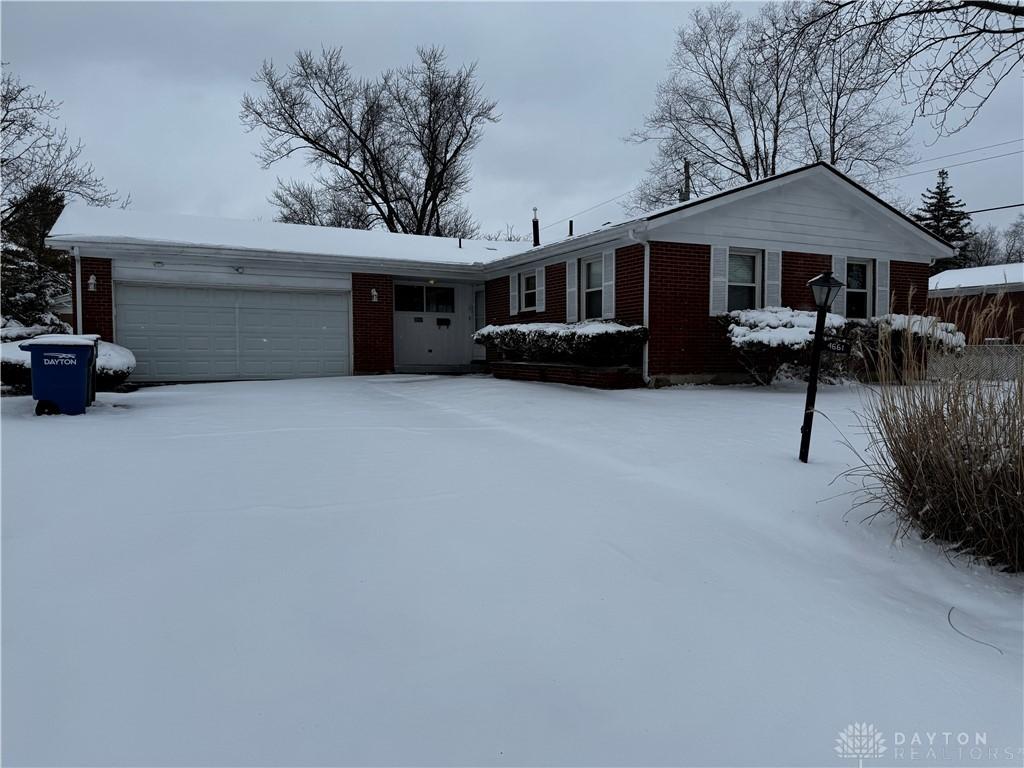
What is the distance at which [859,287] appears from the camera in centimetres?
1373

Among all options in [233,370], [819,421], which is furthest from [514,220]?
[819,421]

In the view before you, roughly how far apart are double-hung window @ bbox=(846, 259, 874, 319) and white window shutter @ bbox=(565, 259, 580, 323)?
5.88 metres

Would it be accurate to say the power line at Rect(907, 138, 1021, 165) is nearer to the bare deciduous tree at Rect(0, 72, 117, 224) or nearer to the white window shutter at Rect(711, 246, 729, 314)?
the white window shutter at Rect(711, 246, 729, 314)

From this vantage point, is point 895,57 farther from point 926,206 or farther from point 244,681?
point 926,206

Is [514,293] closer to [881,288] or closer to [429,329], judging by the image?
[429,329]

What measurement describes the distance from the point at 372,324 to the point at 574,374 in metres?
5.83

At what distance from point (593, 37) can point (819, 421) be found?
35.3 feet

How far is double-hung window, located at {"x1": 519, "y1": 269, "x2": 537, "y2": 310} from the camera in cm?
1522

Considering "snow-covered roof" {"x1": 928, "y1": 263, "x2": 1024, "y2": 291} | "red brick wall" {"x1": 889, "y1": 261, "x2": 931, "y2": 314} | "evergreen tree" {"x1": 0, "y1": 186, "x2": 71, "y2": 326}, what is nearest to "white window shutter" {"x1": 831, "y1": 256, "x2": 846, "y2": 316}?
"red brick wall" {"x1": 889, "y1": 261, "x2": 931, "y2": 314}

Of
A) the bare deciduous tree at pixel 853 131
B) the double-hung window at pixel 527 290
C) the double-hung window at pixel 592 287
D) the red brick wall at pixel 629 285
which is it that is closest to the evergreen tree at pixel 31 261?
the double-hung window at pixel 527 290

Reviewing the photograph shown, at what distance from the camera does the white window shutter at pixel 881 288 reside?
13.6 meters

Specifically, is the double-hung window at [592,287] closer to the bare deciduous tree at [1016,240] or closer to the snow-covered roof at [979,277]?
the snow-covered roof at [979,277]

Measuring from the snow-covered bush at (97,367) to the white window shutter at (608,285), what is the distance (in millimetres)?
8917

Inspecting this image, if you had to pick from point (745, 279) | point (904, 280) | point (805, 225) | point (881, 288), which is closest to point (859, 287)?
point (881, 288)
